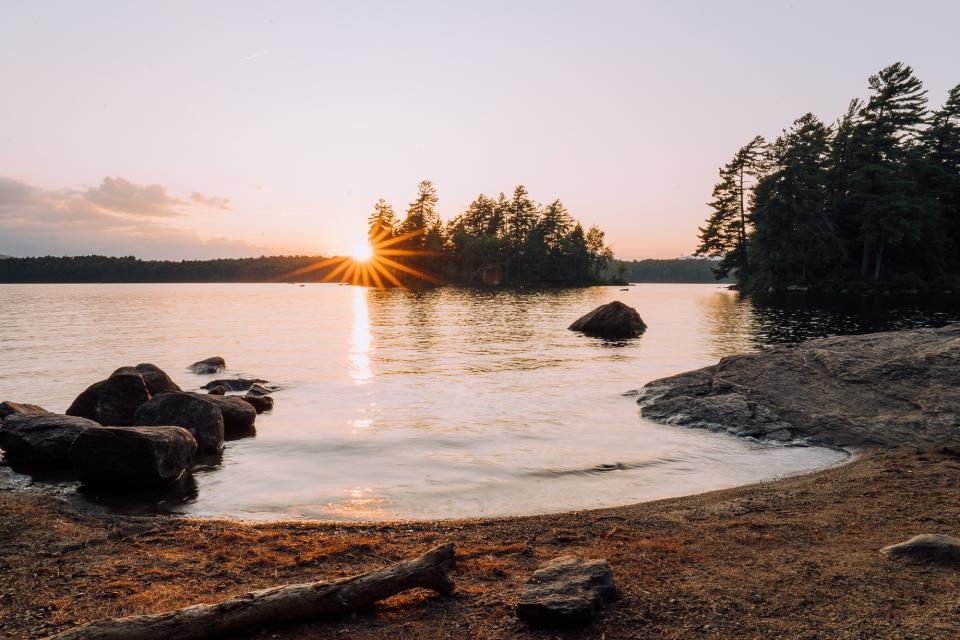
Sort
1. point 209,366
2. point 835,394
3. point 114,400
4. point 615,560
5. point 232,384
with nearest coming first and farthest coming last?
point 615,560
point 835,394
point 114,400
point 232,384
point 209,366

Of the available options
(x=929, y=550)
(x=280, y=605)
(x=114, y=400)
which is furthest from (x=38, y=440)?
(x=929, y=550)

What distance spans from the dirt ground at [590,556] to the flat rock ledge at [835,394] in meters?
3.54

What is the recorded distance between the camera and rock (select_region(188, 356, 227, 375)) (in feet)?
81.5

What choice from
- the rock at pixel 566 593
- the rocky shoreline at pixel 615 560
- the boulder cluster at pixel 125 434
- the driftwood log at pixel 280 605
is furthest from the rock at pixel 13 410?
the rock at pixel 566 593

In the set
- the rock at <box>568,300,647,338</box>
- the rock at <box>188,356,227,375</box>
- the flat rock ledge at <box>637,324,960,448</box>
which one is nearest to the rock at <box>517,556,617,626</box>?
the flat rock ledge at <box>637,324,960,448</box>

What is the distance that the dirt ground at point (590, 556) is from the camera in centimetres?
517

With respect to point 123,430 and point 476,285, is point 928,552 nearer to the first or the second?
point 123,430

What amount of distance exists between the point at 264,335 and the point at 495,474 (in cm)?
3396

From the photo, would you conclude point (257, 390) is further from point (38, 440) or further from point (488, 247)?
point (488, 247)

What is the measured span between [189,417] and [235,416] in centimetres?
167

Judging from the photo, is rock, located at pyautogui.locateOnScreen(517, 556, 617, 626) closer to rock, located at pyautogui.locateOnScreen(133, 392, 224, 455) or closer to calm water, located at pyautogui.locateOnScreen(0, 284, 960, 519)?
calm water, located at pyautogui.locateOnScreen(0, 284, 960, 519)

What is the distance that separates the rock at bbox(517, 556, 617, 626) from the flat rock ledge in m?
10.1

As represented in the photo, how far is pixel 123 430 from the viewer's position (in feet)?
35.2

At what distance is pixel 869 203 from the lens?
73.4 metres
